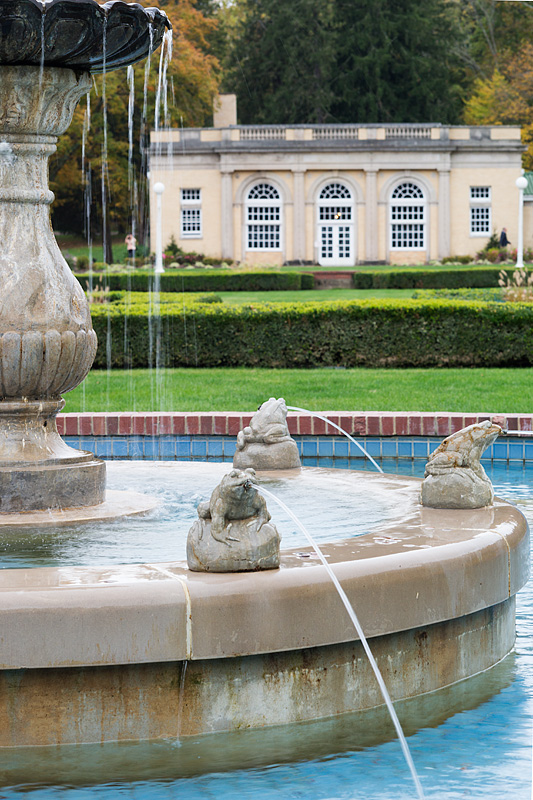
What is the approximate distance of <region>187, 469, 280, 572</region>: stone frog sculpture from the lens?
12.3ft

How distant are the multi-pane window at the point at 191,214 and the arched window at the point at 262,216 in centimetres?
196

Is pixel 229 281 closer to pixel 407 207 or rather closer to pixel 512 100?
pixel 407 207

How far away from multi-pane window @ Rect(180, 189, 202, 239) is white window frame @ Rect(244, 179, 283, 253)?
190cm

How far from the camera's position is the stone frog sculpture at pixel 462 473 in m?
4.96

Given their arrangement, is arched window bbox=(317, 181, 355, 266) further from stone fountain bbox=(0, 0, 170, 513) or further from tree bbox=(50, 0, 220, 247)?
stone fountain bbox=(0, 0, 170, 513)

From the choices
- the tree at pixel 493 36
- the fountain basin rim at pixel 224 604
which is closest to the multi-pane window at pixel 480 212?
the tree at pixel 493 36

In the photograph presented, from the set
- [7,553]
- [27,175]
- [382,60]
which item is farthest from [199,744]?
[382,60]

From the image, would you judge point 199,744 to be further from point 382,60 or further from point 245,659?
point 382,60

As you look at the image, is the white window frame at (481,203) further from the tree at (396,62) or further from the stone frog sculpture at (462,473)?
the stone frog sculpture at (462,473)

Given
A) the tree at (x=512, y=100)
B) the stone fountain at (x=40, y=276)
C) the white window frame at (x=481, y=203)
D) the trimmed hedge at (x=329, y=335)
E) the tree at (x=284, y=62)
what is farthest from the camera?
the tree at (x=284, y=62)

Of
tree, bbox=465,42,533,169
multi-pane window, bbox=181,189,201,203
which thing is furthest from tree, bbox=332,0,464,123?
multi-pane window, bbox=181,189,201,203

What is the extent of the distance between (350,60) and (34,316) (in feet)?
171

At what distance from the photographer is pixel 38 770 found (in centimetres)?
338

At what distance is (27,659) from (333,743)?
3.50 feet
